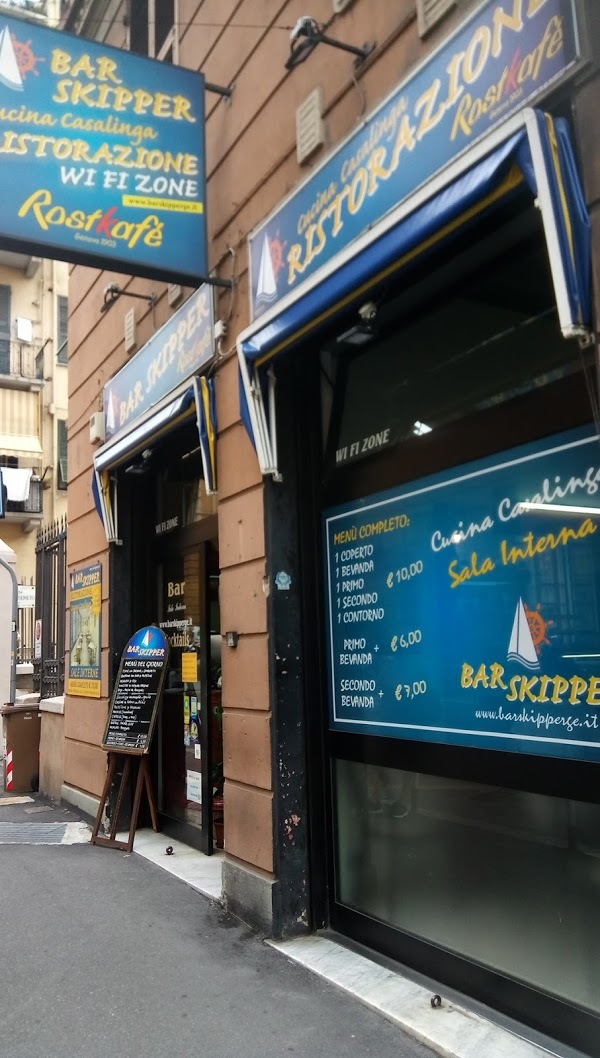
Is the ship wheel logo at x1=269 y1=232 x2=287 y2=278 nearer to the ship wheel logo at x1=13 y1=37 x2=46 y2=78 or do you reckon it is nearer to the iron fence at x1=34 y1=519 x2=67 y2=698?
the ship wheel logo at x1=13 y1=37 x2=46 y2=78

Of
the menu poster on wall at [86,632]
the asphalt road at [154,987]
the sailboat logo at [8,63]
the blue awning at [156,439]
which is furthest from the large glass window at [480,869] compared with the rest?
the sailboat logo at [8,63]

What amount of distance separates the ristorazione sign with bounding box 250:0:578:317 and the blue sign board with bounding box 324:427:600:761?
128cm

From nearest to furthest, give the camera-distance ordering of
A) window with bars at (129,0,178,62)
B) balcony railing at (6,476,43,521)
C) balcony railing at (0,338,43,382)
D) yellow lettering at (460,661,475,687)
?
1. yellow lettering at (460,661,475,687)
2. window with bars at (129,0,178,62)
3. balcony railing at (6,476,43,521)
4. balcony railing at (0,338,43,382)

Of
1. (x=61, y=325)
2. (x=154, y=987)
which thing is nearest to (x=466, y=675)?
(x=154, y=987)

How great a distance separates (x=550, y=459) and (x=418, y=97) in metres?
1.70

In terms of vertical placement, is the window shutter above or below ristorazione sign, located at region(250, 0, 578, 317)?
above

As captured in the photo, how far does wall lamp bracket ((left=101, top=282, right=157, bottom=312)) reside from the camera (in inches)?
270

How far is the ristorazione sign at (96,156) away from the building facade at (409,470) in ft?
1.36

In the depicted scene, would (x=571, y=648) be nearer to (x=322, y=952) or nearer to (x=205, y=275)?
(x=322, y=952)

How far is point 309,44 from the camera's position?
4.31m

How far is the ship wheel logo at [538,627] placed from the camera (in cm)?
331

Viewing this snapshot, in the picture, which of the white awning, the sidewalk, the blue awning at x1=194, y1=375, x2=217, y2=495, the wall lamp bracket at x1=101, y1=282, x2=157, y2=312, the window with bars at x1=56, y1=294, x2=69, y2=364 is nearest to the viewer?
the sidewalk

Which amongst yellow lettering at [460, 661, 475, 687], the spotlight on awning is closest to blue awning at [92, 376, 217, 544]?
the spotlight on awning

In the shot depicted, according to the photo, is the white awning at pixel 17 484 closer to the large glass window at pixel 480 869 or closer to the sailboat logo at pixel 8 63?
the sailboat logo at pixel 8 63
